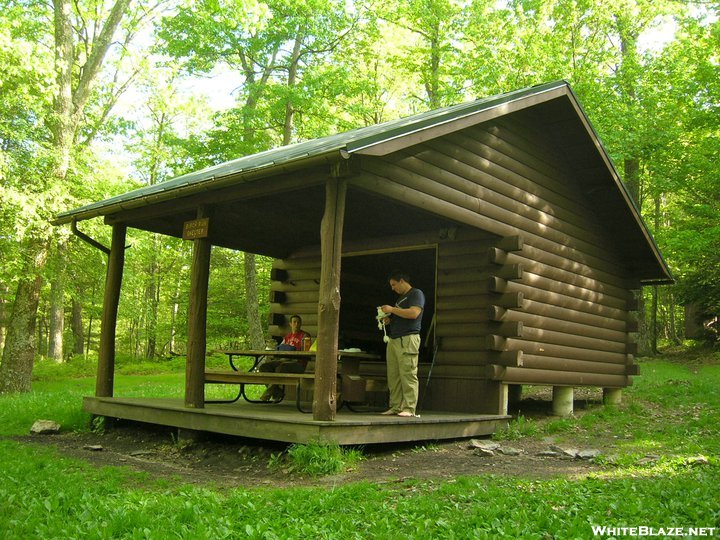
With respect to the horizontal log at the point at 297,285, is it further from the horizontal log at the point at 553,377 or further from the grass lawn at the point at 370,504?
the grass lawn at the point at 370,504

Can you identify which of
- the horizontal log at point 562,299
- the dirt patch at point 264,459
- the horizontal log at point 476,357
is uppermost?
the horizontal log at point 562,299

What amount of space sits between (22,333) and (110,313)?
7.14 m

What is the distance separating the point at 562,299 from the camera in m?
12.3

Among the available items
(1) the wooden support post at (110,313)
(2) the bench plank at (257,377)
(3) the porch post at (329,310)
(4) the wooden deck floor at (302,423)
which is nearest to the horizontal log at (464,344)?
(4) the wooden deck floor at (302,423)

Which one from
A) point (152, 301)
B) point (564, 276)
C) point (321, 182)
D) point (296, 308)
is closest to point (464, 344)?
point (564, 276)

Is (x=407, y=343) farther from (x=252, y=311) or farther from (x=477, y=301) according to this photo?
(x=252, y=311)

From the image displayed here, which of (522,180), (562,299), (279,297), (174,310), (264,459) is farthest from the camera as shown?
(174,310)

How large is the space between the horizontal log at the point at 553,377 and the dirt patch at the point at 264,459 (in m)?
1.10

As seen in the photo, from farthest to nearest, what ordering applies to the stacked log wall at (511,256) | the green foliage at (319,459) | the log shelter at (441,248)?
1. the stacked log wall at (511,256)
2. the log shelter at (441,248)
3. the green foliage at (319,459)

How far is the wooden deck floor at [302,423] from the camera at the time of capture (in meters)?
7.14

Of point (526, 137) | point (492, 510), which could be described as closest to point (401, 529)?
point (492, 510)

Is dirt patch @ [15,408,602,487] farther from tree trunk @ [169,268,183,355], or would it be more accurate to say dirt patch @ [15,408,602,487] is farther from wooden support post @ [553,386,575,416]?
tree trunk @ [169,268,183,355]

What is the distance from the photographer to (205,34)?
23.0m

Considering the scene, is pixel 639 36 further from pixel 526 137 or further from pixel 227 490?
pixel 227 490
